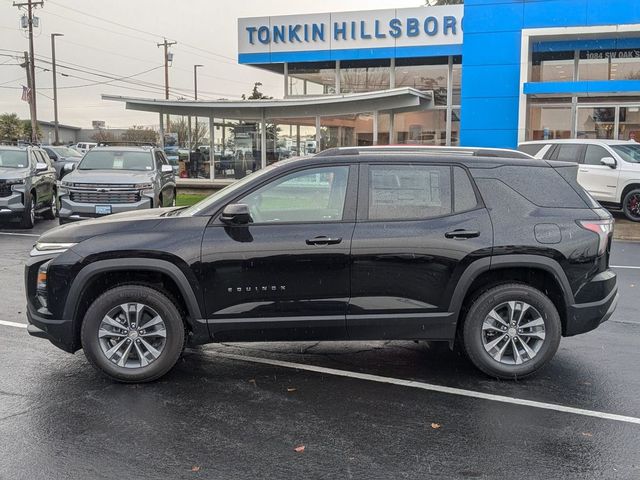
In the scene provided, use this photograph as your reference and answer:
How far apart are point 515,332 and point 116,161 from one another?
1095 centimetres

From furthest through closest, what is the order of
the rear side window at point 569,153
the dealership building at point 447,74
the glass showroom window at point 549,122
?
1. the glass showroom window at point 549,122
2. the dealership building at point 447,74
3. the rear side window at point 569,153

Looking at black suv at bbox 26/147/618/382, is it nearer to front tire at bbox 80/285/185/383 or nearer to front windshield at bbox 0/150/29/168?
front tire at bbox 80/285/185/383

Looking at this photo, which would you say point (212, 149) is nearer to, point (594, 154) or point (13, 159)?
point (13, 159)

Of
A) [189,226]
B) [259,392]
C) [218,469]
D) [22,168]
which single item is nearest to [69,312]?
[189,226]

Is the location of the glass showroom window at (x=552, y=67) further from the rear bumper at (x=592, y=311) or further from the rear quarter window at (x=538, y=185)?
the rear bumper at (x=592, y=311)

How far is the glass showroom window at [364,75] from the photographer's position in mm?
27797

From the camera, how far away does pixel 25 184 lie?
14.3 metres

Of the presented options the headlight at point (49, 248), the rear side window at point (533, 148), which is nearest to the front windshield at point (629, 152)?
the rear side window at point (533, 148)

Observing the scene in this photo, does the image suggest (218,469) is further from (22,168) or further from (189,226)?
(22,168)

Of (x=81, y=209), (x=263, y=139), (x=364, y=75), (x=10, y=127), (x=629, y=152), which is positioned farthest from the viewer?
(x=10, y=127)

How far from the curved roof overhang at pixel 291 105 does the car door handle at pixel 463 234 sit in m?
17.8

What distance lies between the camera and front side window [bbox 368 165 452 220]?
205 inches

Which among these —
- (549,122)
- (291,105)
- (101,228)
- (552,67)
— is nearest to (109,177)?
(101,228)

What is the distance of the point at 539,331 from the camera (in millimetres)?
5246
